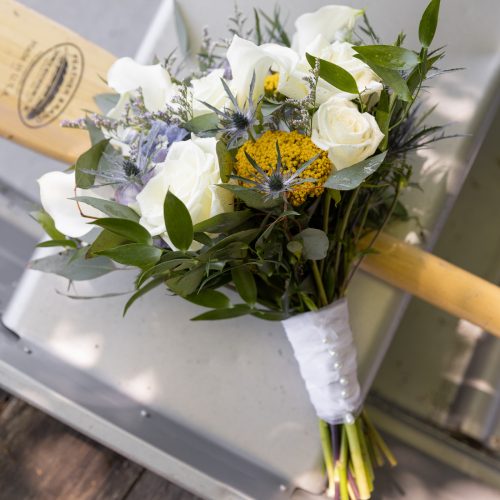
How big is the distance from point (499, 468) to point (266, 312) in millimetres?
685

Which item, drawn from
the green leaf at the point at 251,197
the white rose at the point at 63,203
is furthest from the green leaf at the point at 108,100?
the green leaf at the point at 251,197

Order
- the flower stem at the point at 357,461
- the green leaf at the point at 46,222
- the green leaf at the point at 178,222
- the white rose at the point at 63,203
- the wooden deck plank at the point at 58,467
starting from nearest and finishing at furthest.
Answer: the green leaf at the point at 178,222 < the white rose at the point at 63,203 < the green leaf at the point at 46,222 < the flower stem at the point at 357,461 < the wooden deck plank at the point at 58,467

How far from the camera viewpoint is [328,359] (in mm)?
745

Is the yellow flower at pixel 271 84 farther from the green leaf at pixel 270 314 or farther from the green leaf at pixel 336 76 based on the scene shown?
the green leaf at pixel 270 314

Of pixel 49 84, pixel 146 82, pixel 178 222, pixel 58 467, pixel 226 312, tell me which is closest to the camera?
pixel 178 222

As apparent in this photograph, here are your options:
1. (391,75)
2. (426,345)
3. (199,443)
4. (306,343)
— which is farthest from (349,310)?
(426,345)

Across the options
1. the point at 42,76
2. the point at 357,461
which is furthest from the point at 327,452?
the point at 42,76

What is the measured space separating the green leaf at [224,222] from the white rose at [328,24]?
20cm

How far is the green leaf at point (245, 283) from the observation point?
631 millimetres

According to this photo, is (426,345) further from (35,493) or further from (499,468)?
(35,493)

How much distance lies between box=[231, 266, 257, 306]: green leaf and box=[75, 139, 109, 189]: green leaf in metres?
0.18

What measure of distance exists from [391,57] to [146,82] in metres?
0.25

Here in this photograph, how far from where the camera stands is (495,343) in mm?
1225

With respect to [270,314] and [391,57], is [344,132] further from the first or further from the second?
[270,314]
